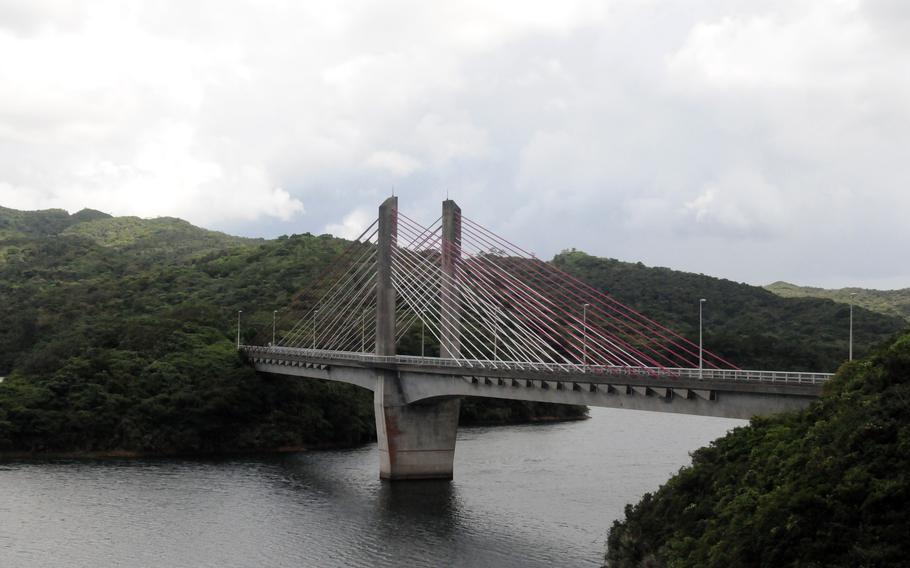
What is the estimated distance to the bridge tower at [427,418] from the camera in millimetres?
50500

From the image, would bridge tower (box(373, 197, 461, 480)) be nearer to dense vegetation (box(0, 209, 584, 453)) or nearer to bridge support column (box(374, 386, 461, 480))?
bridge support column (box(374, 386, 461, 480))

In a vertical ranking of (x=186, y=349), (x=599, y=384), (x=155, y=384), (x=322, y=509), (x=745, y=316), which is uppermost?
(x=745, y=316)

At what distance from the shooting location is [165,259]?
164m

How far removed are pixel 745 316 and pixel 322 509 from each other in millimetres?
88108

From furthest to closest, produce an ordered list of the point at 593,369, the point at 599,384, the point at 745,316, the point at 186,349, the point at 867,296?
the point at 867,296
the point at 745,316
the point at 186,349
the point at 593,369
the point at 599,384

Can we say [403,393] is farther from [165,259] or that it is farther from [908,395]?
[165,259]

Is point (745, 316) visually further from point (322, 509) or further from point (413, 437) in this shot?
point (322, 509)

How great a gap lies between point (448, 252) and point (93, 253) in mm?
98701

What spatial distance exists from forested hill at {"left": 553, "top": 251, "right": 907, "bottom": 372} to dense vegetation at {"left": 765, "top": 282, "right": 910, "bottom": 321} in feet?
41.1

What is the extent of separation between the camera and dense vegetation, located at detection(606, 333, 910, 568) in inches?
750

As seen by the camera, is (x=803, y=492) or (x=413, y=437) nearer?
(x=803, y=492)

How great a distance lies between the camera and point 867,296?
160500mm

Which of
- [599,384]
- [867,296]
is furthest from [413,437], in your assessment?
[867,296]

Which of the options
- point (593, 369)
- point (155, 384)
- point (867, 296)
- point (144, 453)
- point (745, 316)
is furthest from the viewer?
point (867, 296)
